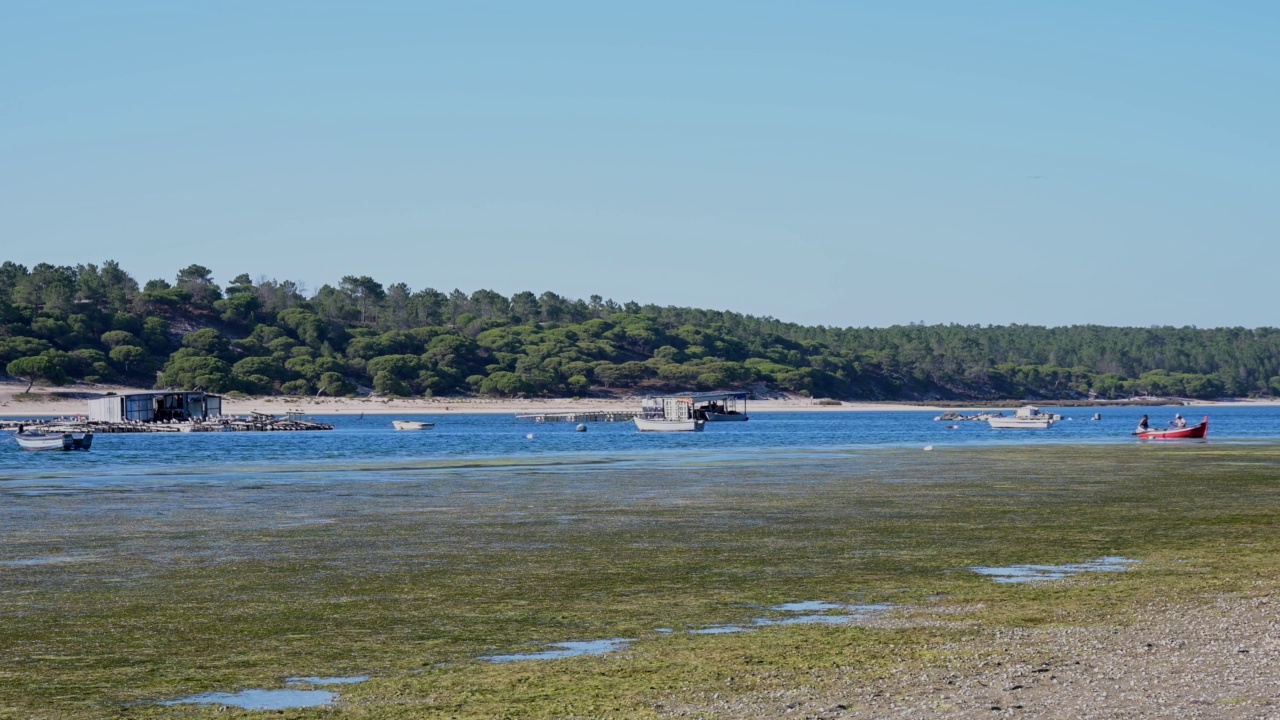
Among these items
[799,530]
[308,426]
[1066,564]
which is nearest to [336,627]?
[1066,564]

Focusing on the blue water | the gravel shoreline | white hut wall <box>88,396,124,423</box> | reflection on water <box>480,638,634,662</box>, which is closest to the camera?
the gravel shoreline

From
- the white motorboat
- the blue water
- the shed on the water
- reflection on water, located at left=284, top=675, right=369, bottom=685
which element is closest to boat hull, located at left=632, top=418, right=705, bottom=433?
the white motorboat

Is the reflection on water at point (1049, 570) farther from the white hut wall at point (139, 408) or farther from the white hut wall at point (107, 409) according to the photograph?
the white hut wall at point (107, 409)

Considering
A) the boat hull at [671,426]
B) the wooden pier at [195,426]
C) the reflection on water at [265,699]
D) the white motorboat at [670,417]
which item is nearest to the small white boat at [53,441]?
the wooden pier at [195,426]

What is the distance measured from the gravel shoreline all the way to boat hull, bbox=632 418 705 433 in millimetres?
115497

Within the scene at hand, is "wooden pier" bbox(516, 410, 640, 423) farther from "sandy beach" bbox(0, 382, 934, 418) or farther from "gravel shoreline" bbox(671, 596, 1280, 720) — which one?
"gravel shoreline" bbox(671, 596, 1280, 720)

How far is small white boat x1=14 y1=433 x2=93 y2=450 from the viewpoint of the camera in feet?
292

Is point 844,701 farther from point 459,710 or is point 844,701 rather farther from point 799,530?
point 799,530

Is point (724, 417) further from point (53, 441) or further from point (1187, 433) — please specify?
point (53, 441)

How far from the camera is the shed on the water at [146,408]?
13738 centimetres

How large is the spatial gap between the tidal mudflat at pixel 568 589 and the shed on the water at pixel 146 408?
3771 inches

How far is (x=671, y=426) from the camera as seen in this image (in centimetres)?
13425

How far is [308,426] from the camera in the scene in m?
133

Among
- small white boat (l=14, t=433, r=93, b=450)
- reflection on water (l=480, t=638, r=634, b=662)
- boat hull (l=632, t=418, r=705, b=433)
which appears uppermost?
small white boat (l=14, t=433, r=93, b=450)
